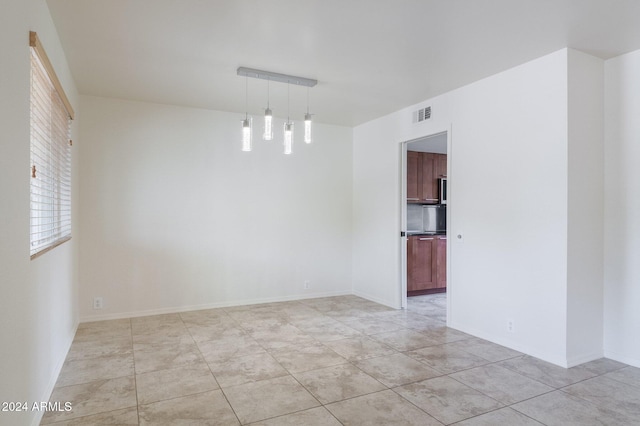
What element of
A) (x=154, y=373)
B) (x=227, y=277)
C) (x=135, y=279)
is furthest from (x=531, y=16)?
(x=135, y=279)

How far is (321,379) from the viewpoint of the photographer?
9.57 feet

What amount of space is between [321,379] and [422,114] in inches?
128

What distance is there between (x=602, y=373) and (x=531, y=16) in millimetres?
2740

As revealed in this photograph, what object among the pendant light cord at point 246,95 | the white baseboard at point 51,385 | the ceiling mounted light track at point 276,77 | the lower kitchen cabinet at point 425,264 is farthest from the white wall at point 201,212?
the ceiling mounted light track at point 276,77

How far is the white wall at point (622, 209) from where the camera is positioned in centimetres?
317

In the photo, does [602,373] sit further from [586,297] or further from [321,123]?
[321,123]

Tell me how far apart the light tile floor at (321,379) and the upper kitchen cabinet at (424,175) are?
2739 mm

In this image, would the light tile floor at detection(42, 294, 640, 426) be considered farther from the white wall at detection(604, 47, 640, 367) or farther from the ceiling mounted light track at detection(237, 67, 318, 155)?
the ceiling mounted light track at detection(237, 67, 318, 155)

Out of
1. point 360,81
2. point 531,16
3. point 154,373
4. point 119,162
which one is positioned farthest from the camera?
point 119,162

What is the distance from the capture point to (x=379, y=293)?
214 inches

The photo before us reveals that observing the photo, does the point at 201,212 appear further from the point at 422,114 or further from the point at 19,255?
the point at 19,255

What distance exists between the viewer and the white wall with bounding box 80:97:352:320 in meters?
4.51

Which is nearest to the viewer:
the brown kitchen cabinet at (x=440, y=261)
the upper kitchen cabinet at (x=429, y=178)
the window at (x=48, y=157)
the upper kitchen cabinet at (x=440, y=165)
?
the window at (x=48, y=157)

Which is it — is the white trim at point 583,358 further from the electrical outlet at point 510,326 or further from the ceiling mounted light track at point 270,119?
the ceiling mounted light track at point 270,119
